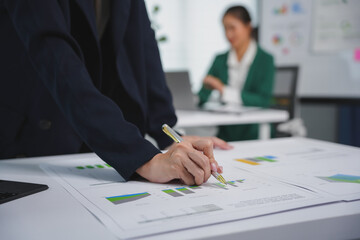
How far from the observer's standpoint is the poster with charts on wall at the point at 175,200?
56 cm

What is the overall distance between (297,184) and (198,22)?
4.18m

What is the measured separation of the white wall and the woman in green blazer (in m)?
1.11

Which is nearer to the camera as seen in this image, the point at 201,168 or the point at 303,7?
the point at 201,168

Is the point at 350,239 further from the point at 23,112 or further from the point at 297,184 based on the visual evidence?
the point at 23,112

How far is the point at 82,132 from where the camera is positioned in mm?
825

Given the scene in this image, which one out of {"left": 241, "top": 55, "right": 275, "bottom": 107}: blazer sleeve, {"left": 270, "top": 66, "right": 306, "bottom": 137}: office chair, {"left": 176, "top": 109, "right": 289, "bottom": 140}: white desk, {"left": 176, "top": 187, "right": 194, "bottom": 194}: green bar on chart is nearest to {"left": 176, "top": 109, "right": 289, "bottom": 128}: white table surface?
{"left": 176, "top": 109, "right": 289, "bottom": 140}: white desk

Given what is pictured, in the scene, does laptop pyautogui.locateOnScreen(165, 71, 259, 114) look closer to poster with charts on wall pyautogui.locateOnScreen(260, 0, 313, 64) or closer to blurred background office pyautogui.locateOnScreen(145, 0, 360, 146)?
blurred background office pyautogui.locateOnScreen(145, 0, 360, 146)

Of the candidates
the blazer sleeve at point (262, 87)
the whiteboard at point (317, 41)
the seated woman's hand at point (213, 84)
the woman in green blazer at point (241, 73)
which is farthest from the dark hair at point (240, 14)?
the whiteboard at point (317, 41)

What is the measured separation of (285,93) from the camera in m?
3.36

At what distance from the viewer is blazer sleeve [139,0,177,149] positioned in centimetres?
122

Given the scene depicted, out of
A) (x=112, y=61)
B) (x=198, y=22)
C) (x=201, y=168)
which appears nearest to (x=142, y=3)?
(x=112, y=61)

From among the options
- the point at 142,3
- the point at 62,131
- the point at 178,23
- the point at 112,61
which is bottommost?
the point at 62,131

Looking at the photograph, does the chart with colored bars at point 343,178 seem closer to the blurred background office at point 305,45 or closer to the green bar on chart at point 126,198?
the green bar on chart at point 126,198

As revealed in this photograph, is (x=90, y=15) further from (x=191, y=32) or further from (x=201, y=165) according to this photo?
(x=191, y=32)
